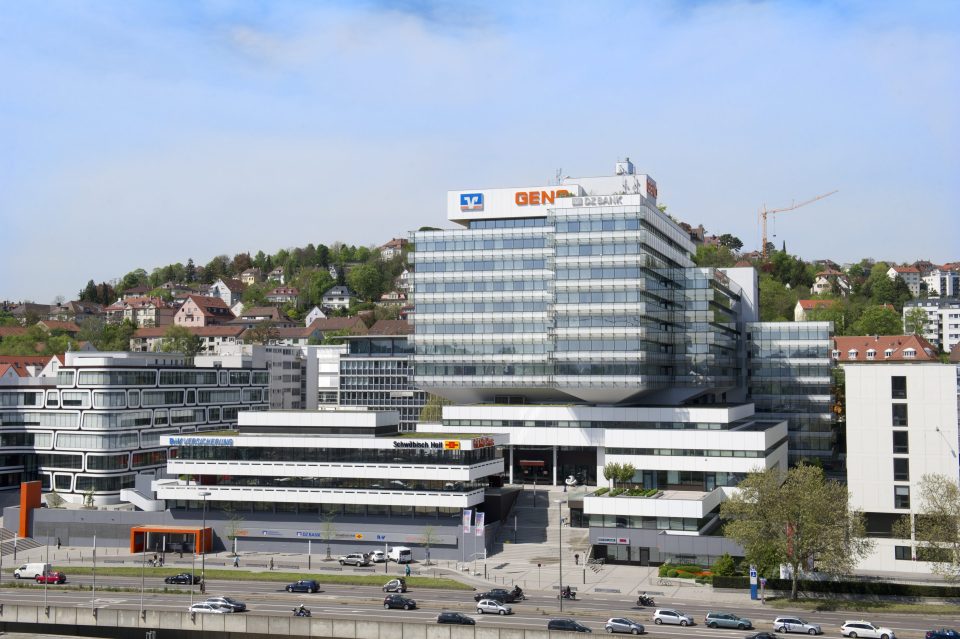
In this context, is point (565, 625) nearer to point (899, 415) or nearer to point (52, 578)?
point (899, 415)

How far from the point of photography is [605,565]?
112 meters

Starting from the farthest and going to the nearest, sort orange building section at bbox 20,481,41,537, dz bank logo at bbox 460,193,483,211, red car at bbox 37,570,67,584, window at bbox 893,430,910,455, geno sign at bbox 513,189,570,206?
dz bank logo at bbox 460,193,483,211 → geno sign at bbox 513,189,570,206 → orange building section at bbox 20,481,41,537 → window at bbox 893,430,910,455 → red car at bbox 37,570,67,584

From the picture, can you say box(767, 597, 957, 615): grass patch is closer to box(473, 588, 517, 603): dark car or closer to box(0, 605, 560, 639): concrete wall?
box(473, 588, 517, 603): dark car

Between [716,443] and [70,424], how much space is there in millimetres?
90522

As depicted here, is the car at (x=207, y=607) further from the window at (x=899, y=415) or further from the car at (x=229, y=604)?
the window at (x=899, y=415)

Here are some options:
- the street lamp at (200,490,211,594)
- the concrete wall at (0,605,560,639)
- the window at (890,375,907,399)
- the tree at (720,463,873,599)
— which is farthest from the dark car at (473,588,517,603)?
the window at (890,375,907,399)

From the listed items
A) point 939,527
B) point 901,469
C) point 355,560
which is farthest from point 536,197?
point 939,527

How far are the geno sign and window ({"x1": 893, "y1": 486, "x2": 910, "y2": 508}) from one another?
5492 cm

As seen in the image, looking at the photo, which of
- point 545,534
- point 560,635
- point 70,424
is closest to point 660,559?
point 545,534

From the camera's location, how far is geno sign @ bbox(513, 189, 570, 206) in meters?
137

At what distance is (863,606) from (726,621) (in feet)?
54.9

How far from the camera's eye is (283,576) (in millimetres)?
105688

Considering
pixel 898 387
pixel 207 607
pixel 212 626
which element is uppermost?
pixel 898 387

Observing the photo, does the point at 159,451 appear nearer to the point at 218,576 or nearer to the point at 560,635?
the point at 218,576
